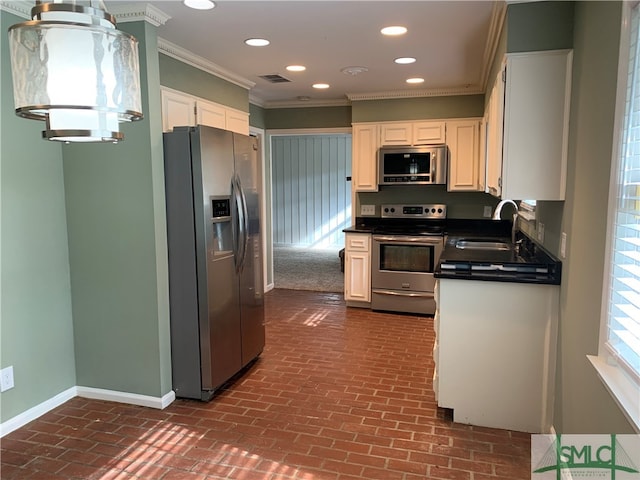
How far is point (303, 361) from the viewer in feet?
12.3

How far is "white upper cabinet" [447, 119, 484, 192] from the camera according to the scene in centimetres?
509

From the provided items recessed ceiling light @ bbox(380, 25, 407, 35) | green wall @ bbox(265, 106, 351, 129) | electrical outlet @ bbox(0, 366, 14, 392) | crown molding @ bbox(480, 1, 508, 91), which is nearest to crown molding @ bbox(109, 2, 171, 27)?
Answer: recessed ceiling light @ bbox(380, 25, 407, 35)

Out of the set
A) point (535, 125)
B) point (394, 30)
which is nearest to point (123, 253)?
point (394, 30)

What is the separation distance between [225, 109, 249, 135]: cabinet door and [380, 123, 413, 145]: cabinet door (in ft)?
5.30

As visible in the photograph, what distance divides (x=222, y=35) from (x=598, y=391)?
119 inches

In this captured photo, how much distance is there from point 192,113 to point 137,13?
1.13m

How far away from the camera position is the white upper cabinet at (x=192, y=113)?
138 inches

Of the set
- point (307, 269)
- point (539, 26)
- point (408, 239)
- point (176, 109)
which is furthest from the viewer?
point (307, 269)

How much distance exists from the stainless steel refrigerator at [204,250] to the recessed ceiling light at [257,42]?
71 centimetres

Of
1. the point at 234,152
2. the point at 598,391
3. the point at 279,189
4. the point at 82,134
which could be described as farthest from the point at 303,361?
the point at 279,189

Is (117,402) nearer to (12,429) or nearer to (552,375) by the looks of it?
(12,429)

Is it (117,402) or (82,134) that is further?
(117,402)

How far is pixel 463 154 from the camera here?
16.8 feet

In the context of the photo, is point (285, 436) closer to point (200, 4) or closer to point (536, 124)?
point (536, 124)
